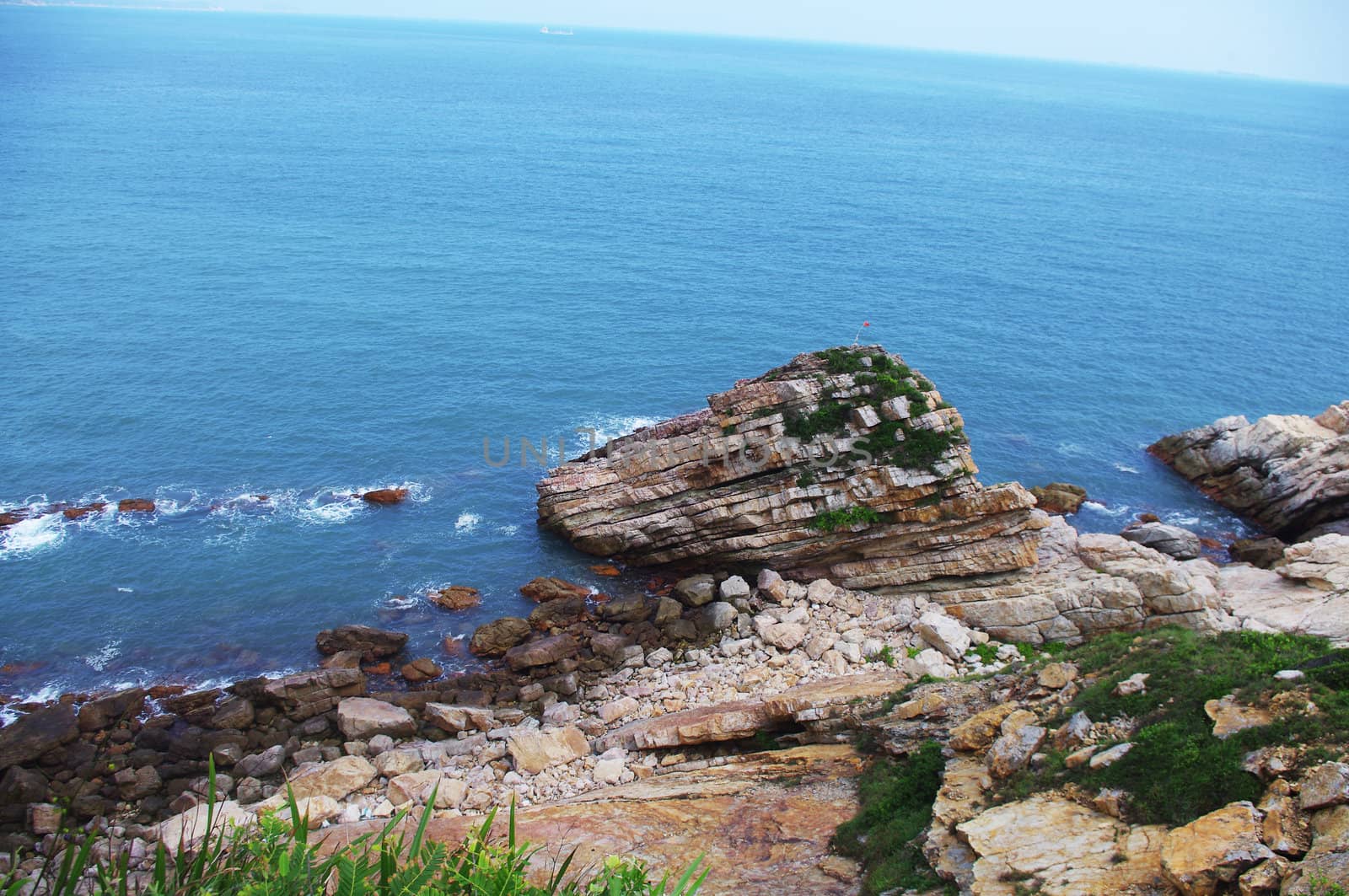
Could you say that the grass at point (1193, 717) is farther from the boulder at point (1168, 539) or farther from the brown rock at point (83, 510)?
the brown rock at point (83, 510)

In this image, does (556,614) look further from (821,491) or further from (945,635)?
(945,635)

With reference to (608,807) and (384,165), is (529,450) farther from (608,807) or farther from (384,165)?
(384,165)

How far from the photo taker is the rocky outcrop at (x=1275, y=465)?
67.6m

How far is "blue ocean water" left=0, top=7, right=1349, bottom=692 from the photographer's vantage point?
60562mm

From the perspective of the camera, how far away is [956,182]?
166 meters

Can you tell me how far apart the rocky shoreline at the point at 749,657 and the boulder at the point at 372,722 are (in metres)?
0.12

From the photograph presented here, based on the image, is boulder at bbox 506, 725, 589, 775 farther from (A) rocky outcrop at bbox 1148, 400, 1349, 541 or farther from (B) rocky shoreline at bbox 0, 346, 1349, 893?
(A) rocky outcrop at bbox 1148, 400, 1349, 541

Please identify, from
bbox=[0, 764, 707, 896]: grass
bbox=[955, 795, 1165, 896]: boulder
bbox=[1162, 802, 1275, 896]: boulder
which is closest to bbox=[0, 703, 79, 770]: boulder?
bbox=[0, 764, 707, 896]: grass

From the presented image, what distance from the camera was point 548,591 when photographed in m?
59.8

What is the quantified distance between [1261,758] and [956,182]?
155070 mm

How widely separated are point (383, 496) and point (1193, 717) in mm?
54025

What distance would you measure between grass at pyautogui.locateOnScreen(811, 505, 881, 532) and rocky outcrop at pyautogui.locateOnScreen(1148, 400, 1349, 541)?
111 ft

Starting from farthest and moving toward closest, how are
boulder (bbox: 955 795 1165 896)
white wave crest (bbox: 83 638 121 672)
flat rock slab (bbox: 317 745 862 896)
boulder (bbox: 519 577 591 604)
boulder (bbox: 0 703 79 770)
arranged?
boulder (bbox: 519 577 591 604)
white wave crest (bbox: 83 638 121 672)
boulder (bbox: 0 703 79 770)
flat rock slab (bbox: 317 745 862 896)
boulder (bbox: 955 795 1165 896)

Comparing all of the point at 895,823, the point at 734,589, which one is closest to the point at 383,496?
the point at 734,589
